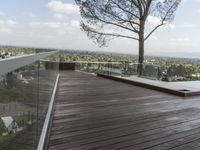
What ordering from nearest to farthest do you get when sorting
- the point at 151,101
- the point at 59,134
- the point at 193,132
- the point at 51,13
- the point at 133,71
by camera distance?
the point at 59,134, the point at 193,132, the point at 151,101, the point at 133,71, the point at 51,13

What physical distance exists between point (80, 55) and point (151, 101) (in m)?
7.93

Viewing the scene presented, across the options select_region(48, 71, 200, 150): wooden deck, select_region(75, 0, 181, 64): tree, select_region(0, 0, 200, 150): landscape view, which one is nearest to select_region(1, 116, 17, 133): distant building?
select_region(0, 0, 200, 150): landscape view

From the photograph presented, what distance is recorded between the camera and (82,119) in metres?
3.92

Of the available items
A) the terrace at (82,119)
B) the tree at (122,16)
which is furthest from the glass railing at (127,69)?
the terrace at (82,119)

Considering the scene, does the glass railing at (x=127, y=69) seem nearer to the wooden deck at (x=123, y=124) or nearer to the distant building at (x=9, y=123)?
the wooden deck at (x=123, y=124)

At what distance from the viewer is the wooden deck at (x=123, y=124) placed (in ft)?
9.71

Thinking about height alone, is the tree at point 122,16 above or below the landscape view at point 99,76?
above

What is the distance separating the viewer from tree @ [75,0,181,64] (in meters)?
13.1

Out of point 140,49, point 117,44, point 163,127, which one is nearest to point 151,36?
point 140,49

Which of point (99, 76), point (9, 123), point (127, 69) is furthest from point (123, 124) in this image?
point (127, 69)

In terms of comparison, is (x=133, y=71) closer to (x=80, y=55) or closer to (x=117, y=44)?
(x=80, y=55)

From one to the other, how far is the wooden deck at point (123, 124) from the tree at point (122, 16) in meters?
8.23

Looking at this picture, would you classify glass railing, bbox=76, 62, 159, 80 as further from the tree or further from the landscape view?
the tree

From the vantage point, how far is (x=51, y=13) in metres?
15.3
